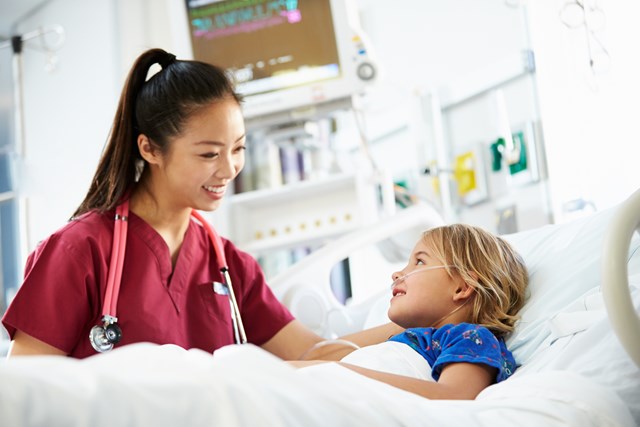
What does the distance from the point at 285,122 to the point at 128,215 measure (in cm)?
144

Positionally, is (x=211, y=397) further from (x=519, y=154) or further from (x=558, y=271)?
(x=519, y=154)

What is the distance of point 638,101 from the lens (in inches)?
72.0

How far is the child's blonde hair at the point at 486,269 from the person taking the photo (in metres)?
1.61

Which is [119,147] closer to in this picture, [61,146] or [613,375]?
[613,375]

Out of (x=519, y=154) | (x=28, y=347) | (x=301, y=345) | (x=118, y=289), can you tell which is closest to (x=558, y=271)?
(x=301, y=345)

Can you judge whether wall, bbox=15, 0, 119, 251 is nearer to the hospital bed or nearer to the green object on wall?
the green object on wall

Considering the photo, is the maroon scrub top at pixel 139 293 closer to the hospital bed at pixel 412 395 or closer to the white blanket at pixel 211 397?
the hospital bed at pixel 412 395

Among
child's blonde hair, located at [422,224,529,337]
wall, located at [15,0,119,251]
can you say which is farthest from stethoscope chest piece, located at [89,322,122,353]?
wall, located at [15,0,119,251]

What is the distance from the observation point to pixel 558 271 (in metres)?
1.61

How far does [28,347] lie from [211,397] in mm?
1126

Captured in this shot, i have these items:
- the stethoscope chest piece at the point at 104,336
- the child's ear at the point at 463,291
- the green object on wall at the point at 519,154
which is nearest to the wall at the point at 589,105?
the green object on wall at the point at 519,154

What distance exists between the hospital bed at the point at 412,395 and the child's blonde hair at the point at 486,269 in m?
0.03

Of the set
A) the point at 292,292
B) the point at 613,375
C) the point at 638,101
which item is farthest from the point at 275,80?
the point at 613,375

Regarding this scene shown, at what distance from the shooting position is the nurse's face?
1930mm
